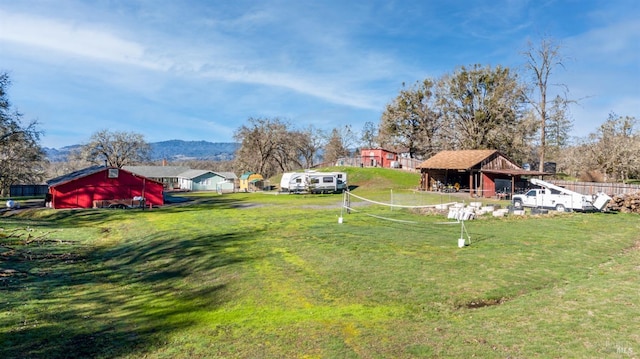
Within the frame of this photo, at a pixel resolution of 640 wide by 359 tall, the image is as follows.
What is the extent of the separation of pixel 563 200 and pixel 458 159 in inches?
699

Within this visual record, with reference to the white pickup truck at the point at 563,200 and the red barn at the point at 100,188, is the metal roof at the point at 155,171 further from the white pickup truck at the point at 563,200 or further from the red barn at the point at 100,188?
the white pickup truck at the point at 563,200

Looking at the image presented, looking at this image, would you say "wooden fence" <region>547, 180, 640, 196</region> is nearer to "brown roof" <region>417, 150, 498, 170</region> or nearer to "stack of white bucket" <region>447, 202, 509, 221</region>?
"brown roof" <region>417, 150, 498, 170</region>

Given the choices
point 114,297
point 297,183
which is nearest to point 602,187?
point 297,183

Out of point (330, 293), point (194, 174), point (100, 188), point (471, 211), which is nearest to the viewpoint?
point (330, 293)

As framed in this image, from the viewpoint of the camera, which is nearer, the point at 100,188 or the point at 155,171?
the point at 100,188

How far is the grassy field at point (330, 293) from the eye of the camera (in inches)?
302

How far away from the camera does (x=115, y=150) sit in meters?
83.4

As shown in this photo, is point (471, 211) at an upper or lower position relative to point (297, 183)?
lower

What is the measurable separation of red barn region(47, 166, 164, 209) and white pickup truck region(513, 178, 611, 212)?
35196 millimetres

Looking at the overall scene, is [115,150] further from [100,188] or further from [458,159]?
[458,159]

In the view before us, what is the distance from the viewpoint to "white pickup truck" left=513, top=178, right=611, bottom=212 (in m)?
26.1

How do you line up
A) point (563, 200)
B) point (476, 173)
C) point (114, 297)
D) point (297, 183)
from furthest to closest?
point (297, 183) < point (476, 173) < point (563, 200) < point (114, 297)

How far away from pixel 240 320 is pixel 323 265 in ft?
15.1

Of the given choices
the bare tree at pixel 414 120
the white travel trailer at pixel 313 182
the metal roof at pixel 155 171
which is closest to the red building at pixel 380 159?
the bare tree at pixel 414 120
